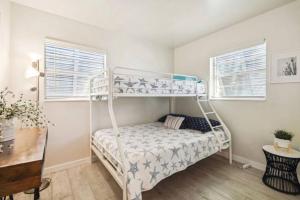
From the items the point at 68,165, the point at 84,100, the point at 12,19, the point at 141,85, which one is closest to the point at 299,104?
the point at 141,85

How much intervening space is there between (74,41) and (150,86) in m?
1.59

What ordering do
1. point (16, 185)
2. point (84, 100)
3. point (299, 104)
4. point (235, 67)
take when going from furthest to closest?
point (235, 67) → point (84, 100) → point (299, 104) → point (16, 185)

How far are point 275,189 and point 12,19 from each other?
167 inches

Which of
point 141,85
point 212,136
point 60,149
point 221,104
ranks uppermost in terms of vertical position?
point 141,85

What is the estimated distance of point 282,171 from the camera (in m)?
2.00

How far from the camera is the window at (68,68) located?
2404 millimetres

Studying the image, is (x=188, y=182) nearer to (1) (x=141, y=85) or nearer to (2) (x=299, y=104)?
(1) (x=141, y=85)

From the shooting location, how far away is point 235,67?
2840 millimetres

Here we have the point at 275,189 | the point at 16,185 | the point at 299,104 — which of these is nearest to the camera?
the point at 16,185

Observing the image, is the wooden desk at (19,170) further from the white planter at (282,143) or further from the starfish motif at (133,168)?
the white planter at (282,143)

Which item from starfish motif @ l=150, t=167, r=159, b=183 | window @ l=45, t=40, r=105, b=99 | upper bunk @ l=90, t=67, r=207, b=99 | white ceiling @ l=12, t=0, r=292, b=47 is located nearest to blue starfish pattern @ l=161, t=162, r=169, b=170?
starfish motif @ l=150, t=167, r=159, b=183

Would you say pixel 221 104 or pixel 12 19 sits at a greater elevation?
pixel 12 19

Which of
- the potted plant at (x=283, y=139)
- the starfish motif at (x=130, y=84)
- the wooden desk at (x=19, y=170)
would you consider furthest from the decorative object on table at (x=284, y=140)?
the wooden desk at (x=19, y=170)

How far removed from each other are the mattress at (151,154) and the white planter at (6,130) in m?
0.97
